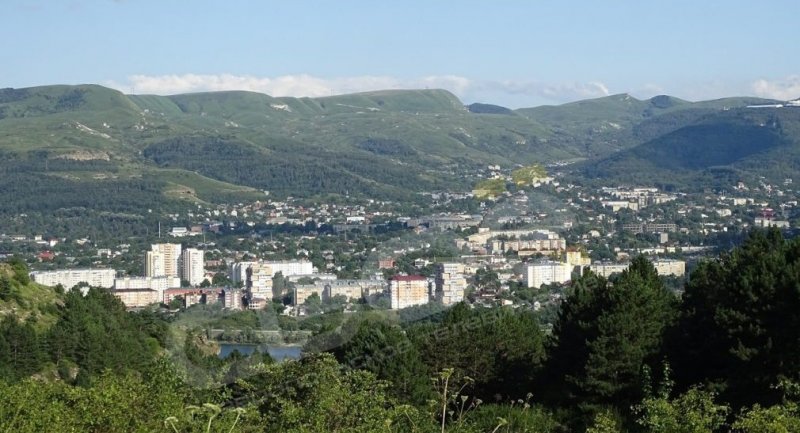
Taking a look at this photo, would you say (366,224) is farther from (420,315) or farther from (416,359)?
(416,359)

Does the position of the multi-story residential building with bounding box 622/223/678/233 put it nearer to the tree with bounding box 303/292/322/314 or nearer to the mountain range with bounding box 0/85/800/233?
the mountain range with bounding box 0/85/800/233

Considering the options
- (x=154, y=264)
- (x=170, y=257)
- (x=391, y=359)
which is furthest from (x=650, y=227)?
(x=391, y=359)

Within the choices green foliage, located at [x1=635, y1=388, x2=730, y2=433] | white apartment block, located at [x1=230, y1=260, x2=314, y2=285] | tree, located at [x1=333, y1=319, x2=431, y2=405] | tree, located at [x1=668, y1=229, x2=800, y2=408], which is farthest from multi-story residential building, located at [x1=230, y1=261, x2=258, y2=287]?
green foliage, located at [x1=635, y1=388, x2=730, y2=433]

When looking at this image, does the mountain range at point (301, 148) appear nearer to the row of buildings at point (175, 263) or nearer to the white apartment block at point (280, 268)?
the row of buildings at point (175, 263)

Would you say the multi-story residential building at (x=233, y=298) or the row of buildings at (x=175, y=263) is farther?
the row of buildings at (x=175, y=263)

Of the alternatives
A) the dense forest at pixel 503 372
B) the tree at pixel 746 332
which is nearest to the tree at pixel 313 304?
the dense forest at pixel 503 372

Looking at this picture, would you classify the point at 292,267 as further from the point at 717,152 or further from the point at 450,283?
the point at 717,152
